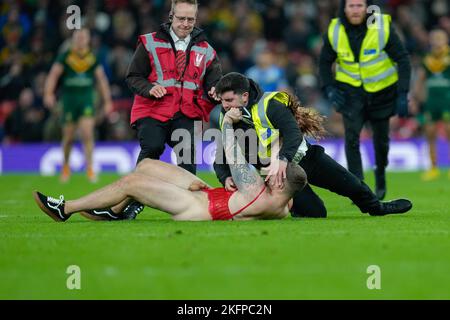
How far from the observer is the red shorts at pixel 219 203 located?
31.1ft

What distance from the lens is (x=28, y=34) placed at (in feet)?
79.7

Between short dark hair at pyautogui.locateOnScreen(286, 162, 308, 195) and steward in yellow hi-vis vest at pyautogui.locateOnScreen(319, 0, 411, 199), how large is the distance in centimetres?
326

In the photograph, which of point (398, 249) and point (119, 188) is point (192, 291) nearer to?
point (398, 249)

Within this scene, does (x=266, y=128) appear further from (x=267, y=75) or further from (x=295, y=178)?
(x=267, y=75)

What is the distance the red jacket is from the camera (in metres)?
10.8

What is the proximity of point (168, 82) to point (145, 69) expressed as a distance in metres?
0.28

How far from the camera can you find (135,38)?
23781 millimetres

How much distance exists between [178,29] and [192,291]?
5.09 meters

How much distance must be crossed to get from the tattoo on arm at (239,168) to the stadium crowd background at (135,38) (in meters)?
12.8

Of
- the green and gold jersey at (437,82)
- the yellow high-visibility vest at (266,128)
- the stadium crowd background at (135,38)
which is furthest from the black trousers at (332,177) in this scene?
the stadium crowd background at (135,38)

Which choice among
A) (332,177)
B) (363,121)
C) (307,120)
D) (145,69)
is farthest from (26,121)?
(332,177)
